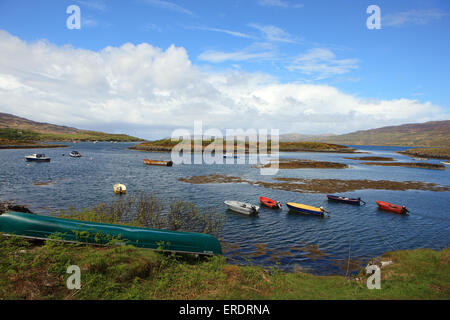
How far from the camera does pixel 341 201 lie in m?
35.0

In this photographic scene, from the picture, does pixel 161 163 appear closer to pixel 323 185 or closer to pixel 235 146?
pixel 323 185

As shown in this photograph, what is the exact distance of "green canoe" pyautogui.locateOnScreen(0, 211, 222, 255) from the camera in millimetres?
13414

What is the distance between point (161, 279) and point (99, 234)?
17.7 ft

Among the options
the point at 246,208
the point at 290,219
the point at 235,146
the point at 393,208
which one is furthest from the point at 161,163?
the point at 235,146

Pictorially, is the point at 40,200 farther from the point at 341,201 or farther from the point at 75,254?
the point at 341,201

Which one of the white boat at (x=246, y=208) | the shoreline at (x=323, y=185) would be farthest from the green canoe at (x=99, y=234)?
the shoreline at (x=323, y=185)

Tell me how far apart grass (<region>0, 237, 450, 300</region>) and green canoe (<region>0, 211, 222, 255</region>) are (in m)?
0.58

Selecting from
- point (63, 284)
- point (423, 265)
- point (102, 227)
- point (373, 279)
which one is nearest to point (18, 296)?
point (63, 284)

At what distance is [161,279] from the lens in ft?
35.4

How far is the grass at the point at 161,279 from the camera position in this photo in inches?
370

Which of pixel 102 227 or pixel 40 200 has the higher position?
pixel 102 227

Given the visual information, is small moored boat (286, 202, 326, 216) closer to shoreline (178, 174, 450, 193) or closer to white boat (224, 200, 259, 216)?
white boat (224, 200, 259, 216)

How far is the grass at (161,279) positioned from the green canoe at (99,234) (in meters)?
0.58
